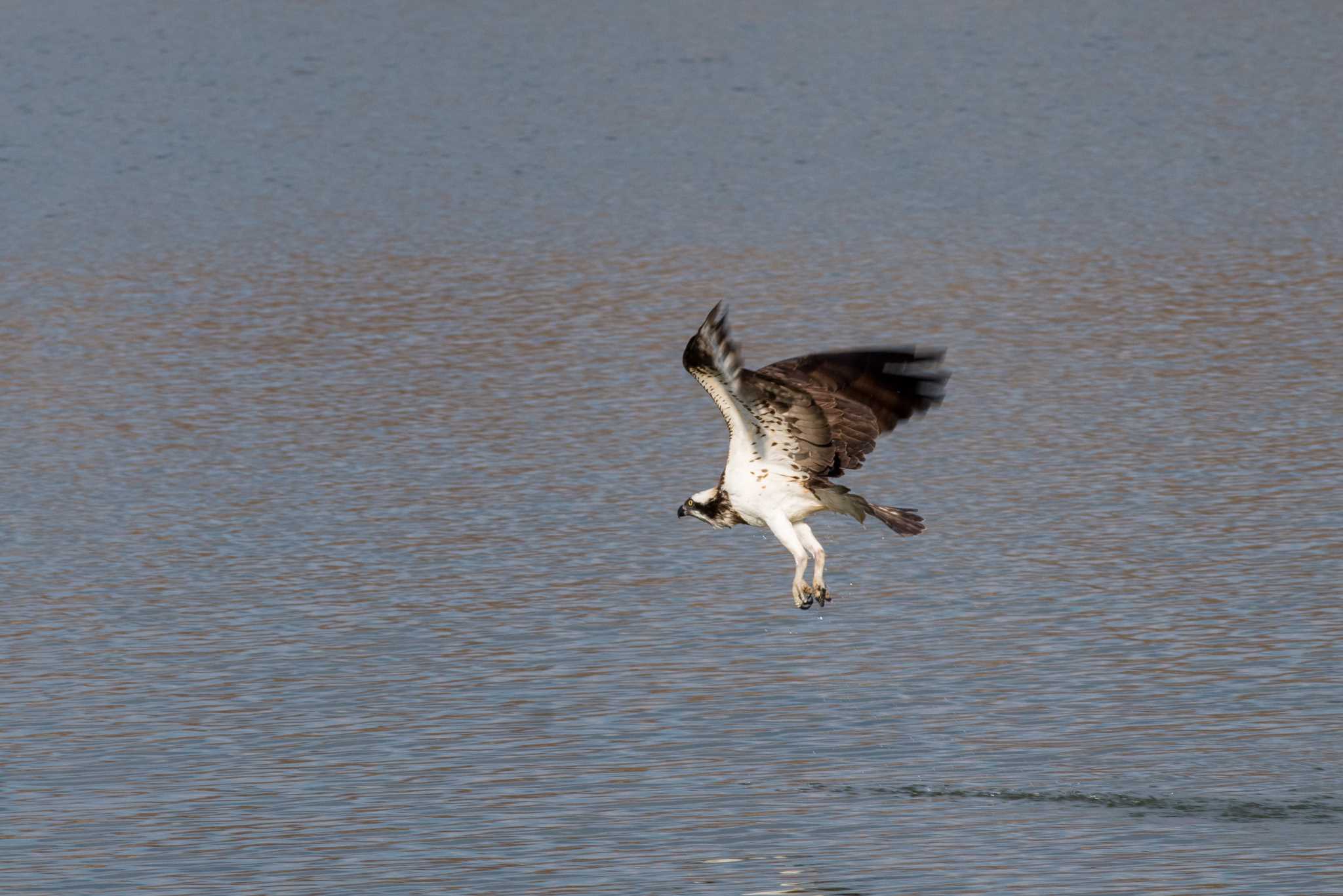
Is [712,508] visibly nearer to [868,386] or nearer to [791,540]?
[791,540]

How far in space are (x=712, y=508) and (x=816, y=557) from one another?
77 centimetres

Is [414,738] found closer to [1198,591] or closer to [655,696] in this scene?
[655,696]

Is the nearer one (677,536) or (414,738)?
(414,738)

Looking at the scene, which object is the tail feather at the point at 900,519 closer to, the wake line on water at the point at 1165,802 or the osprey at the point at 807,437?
the osprey at the point at 807,437

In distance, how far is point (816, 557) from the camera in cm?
1234

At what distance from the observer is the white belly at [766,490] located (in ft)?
41.3

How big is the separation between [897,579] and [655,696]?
10.8ft

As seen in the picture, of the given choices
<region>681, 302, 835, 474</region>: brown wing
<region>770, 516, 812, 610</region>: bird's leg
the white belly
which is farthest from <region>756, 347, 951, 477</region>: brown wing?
<region>770, 516, 812, 610</region>: bird's leg

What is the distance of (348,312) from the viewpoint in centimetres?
2719

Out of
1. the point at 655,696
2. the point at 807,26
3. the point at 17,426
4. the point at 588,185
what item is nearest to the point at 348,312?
the point at 17,426

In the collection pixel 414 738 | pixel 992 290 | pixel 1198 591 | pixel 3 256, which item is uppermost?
pixel 3 256

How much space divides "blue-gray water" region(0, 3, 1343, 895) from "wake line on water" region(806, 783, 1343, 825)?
4 centimetres

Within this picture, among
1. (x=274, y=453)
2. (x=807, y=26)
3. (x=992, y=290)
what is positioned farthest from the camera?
(x=807, y=26)

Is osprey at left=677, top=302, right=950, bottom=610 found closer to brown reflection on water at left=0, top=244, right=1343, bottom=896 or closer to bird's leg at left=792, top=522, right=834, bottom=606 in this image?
bird's leg at left=792, top=522, right=834, bottom=606
